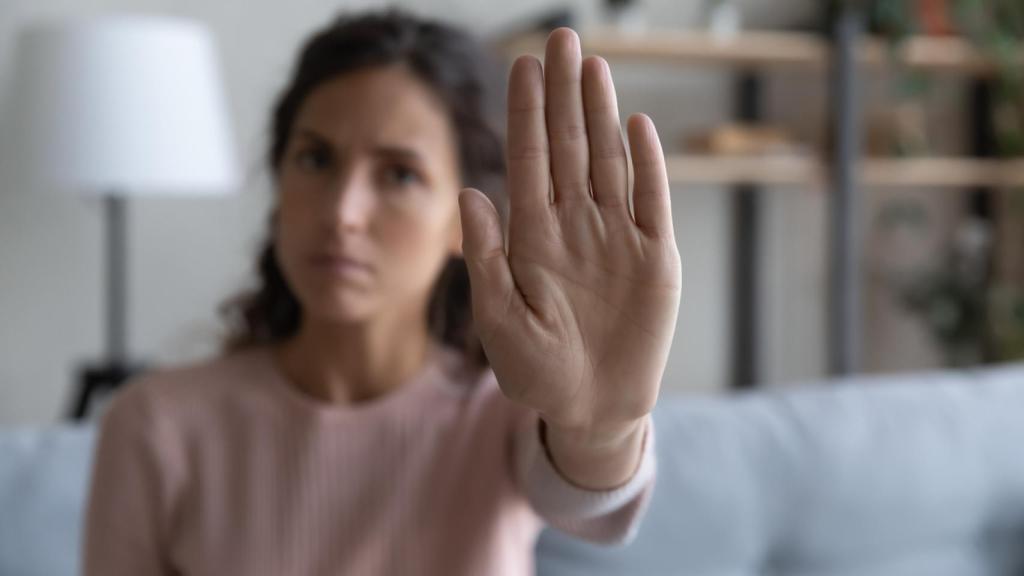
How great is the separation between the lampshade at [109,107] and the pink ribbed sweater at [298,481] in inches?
39.4

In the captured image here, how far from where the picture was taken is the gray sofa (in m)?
1.28

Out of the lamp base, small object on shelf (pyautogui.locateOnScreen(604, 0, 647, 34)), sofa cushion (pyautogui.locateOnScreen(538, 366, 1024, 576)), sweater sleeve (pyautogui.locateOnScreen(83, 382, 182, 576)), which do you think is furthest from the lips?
small object on shelf (pyautogui.locateOnScreen(604, 0, 647, 34))

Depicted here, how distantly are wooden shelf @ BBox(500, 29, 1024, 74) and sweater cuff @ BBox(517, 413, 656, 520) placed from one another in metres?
1.67

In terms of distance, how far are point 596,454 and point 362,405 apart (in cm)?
35

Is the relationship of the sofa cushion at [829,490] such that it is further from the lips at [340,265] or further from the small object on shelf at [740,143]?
the small object on shelf at [740,143]

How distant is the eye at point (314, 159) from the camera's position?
92 centimetres

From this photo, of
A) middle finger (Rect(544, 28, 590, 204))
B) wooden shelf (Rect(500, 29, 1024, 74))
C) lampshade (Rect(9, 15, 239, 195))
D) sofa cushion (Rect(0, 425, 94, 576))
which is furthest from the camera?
wooden shelf (Rect(500, 29, 1024, 74))

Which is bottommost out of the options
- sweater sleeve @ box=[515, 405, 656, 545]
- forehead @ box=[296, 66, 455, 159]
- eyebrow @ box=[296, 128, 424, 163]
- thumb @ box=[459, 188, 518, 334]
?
sweater sleeve @ box=[515, 405, 656, 545]

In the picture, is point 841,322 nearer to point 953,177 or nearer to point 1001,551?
point 953,177

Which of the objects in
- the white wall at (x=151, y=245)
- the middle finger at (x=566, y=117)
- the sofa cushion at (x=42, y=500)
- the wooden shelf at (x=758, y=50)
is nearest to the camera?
the middle finger at (x=566, y=117)

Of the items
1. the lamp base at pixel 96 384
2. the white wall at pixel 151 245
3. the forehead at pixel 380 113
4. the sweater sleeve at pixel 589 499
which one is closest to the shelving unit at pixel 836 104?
the white wall at pixel 151 245

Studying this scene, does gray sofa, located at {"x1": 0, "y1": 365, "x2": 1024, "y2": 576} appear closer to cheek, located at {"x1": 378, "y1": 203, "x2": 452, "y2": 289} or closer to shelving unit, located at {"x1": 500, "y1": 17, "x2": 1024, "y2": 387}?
cheek, located at {"x1": 378, "y1": 203, "x2": 452, "y2": 289}

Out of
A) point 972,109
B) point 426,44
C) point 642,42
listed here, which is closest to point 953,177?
point 972,109

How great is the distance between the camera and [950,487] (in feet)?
4.77
